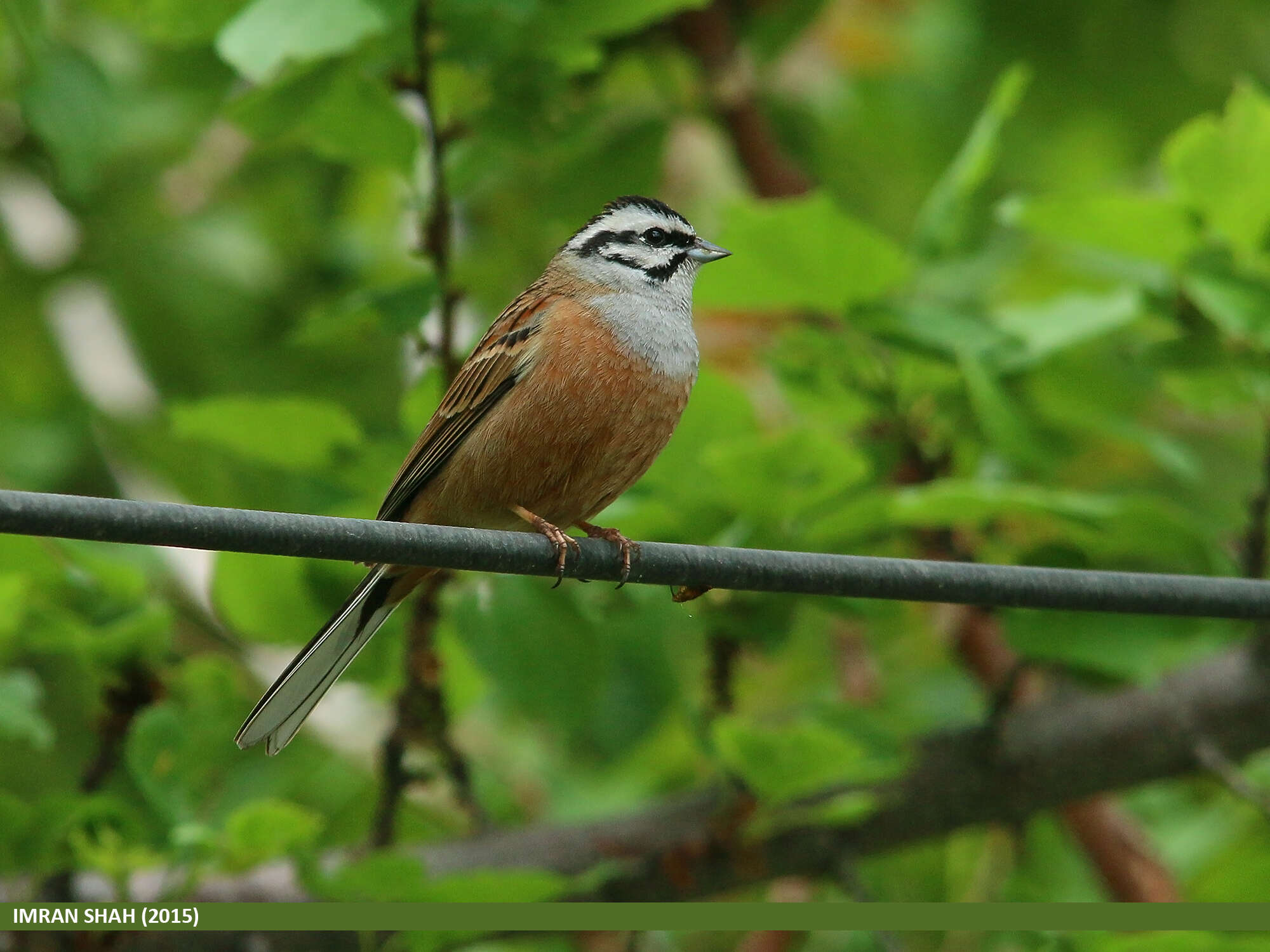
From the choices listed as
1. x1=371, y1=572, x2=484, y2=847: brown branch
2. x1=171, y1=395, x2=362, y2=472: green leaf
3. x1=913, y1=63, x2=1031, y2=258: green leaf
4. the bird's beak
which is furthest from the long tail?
x1=913, y1=63, x2=1031, y2=258: green leaf

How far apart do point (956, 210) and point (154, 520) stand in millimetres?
2480

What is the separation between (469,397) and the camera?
165 inches

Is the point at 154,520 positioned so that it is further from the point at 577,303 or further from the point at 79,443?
the point at 79,443

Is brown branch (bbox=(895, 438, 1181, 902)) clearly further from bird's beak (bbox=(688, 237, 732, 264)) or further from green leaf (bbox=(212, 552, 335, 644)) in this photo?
green leaf (bbox=(212, 552, 335, 644))

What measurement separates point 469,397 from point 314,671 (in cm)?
92

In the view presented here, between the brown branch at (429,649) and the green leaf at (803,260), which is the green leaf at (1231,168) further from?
the brown branch at (429,649)

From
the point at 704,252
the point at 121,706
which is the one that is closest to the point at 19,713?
the point at 121,706

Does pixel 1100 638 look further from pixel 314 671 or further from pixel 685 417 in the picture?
pixel 314 671

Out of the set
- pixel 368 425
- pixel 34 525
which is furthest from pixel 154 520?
pixel 368 425

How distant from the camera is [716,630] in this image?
409cm

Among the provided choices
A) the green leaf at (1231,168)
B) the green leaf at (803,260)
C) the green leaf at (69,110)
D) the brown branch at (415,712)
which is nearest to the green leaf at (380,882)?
the brown branch at (415,712)

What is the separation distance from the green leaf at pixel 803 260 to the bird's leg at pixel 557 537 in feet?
2.57

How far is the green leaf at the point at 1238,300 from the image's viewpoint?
3680 millimetres

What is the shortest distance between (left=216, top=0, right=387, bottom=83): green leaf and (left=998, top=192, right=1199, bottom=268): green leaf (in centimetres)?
177
